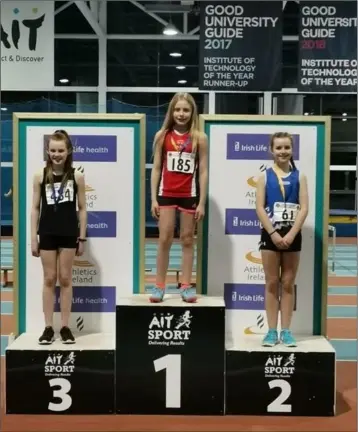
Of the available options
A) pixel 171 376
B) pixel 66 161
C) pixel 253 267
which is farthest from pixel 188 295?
pixel 66 161

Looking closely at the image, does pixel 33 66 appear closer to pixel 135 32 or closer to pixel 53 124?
pixel 53 124

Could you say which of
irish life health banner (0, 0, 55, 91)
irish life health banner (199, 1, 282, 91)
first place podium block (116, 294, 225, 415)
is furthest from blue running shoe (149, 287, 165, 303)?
irish life health banner (0, 0, 55, 91)

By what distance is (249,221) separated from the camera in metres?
4.88

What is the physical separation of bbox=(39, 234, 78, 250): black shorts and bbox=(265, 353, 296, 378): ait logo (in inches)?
61.3

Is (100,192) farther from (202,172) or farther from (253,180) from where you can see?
(253,180)

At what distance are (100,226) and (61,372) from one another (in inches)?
43.7

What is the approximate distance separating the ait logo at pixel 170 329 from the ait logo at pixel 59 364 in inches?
21.2

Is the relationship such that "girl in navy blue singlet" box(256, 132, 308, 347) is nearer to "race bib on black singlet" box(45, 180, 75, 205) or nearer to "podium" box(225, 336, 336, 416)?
"podium" box(225, 336, 336, 416)

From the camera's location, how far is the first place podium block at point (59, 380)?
4.36 m

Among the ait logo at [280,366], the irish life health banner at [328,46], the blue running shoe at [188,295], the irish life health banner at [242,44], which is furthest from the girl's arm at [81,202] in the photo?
the irish life health banner at [328,46]

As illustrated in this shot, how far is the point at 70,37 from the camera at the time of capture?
1529 cm

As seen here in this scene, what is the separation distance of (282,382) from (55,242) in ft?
5.90

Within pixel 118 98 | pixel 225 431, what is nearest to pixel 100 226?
pixel 225 431

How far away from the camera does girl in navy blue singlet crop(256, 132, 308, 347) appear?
4.41 metres
